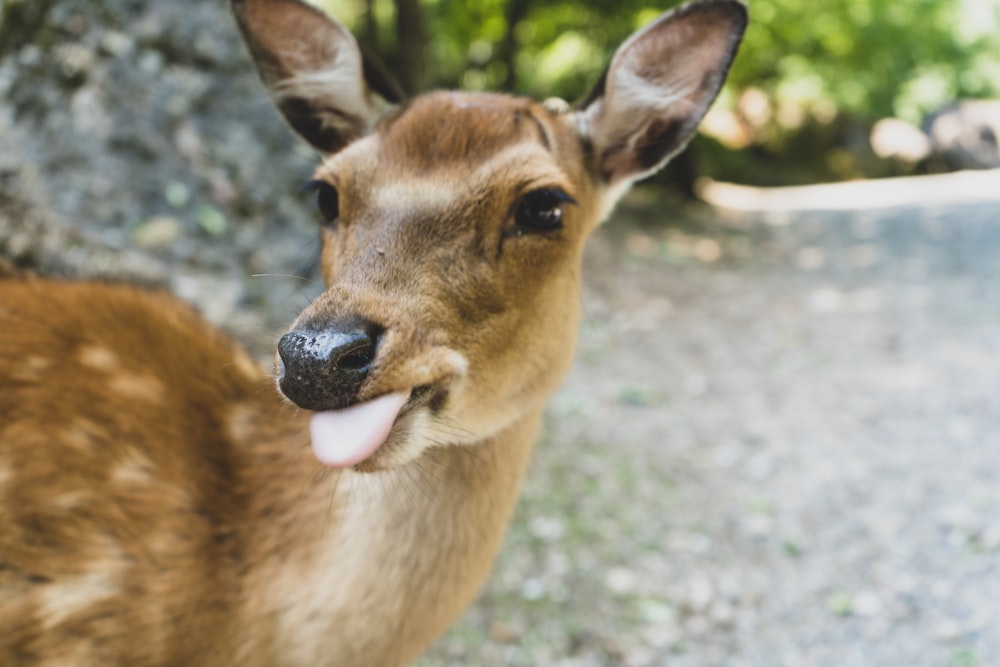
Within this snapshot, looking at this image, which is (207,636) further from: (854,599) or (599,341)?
(599,341)

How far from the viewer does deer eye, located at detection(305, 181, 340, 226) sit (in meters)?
2.50

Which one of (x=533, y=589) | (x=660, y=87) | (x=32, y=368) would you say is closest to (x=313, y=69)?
(x=660, y=87)

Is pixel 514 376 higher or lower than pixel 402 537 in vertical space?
higher

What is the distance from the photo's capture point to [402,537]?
247 cm

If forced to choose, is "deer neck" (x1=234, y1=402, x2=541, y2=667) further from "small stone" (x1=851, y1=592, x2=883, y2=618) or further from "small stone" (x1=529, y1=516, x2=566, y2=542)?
"small stone" (x1=851, y1=592, x2=883, y2=618)

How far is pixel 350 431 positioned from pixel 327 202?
3.08 feet

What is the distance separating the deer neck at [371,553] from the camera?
243 centimetres

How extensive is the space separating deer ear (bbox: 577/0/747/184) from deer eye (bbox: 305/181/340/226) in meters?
0.89

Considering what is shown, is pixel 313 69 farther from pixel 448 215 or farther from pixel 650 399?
pixel 650 399

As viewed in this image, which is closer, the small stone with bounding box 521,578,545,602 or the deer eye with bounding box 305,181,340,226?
the deer eye with bounding box 305,181,340,226

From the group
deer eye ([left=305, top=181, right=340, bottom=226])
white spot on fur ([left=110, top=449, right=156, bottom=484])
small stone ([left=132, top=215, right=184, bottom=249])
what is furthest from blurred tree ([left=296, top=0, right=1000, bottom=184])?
white spot on fur ([left=110, top=449, right=156, bottom=484])

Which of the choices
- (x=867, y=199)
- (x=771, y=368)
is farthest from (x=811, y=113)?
(x=771, y=368)

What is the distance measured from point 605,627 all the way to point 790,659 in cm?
89

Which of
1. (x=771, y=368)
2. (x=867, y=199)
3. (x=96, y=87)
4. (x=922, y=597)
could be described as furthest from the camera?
(x=867, y=199)
